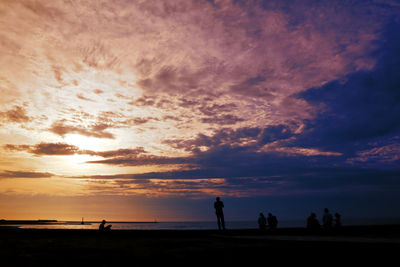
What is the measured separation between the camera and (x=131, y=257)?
23.3 feet

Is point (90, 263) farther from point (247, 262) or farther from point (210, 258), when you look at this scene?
point (247, 262)

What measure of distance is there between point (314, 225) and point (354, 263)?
52.2ft

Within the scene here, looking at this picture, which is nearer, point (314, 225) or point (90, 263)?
point (90, 263)

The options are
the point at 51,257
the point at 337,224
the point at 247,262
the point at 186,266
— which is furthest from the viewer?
the point at 337,224

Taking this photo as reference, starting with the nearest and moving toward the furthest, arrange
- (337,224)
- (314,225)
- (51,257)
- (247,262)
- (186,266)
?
(186,266), (247,262), (51,257), (314,225), (337,224)

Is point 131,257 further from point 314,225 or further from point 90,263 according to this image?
point 314,225

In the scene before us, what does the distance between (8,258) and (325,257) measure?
7.75 meters

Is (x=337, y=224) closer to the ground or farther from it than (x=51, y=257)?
closer to the ground

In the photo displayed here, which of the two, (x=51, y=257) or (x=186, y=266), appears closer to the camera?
(x=186, y=266)

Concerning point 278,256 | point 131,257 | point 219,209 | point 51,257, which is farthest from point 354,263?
point 219,209

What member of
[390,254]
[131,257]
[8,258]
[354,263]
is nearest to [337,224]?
[390,254]

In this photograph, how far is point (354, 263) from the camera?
242 inches

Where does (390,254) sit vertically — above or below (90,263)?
below

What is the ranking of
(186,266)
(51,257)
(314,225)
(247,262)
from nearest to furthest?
1. (186,266)
2. (247,262)
3. (51,257)
4. (314,225)
